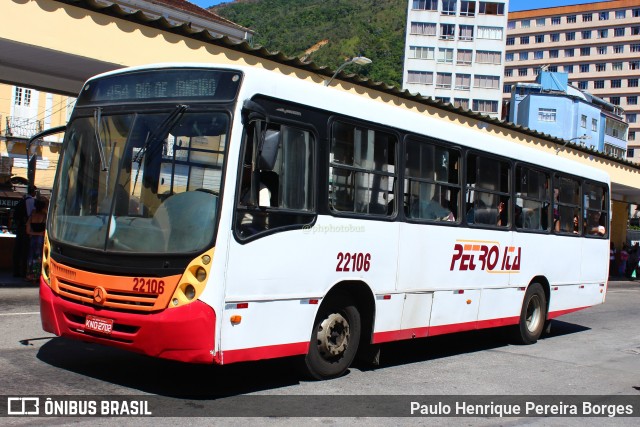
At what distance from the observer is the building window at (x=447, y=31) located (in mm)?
98625

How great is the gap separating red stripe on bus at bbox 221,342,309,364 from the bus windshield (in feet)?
3.25

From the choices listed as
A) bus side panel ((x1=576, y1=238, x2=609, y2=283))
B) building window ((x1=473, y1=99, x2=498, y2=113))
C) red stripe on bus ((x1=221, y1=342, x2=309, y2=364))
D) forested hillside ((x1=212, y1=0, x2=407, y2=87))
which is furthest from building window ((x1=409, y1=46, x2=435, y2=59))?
red stripe on bus ((x1=221, y1=342, x2=309, y2=364))

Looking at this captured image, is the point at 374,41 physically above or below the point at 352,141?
above

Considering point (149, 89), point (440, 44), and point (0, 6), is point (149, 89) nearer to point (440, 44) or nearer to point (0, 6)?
point (0, 6)

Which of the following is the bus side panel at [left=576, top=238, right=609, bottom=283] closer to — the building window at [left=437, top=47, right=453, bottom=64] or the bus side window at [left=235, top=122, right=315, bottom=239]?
the bus side window at [left=235, top=122, right=315, bottom=239]

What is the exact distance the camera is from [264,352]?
6820mm

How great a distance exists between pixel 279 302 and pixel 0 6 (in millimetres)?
8275

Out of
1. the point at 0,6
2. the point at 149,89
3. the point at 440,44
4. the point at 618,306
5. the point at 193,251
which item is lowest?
the point at 618,306

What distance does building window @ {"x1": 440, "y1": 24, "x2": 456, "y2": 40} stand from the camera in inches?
3883

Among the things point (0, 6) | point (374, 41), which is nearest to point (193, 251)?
point (0, 6)

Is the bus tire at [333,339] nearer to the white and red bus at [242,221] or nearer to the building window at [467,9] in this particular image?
the white and red bus at [242,221]

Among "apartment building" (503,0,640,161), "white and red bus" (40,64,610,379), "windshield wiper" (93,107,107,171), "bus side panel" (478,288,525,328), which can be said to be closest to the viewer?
"white and red bus" (40,64,610,379)

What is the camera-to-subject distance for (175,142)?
6711 mm

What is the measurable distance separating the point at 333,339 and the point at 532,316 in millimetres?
5418
